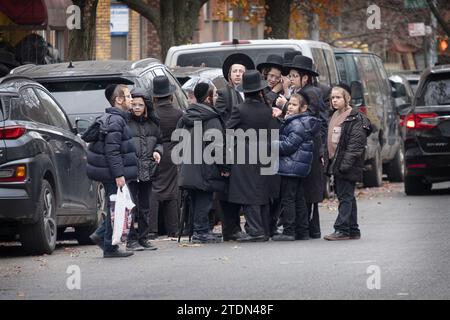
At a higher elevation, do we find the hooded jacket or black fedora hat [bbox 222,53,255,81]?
black fedora hat [bbox 222,53,255,81]

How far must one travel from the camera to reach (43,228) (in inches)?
568

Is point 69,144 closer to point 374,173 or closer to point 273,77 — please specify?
point 273,77

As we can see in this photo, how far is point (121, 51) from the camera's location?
158 feet

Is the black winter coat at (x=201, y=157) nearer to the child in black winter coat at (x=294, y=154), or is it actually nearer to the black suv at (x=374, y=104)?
the child in black winter coat at (x=294, y=154)

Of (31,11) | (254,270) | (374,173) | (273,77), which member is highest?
(31,11)

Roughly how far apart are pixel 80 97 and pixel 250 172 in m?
2.45

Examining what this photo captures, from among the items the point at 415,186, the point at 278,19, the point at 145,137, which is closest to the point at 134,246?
the point at 145,137

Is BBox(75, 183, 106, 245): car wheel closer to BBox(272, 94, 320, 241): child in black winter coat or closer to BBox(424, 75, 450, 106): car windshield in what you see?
BBox(272, 94, 320, 241): child in black winter coat

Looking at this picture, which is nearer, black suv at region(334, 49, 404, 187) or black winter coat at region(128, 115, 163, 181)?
black winter coat at region(128, 115, 163, 181)

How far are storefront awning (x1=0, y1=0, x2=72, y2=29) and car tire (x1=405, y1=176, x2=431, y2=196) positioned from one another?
619cm

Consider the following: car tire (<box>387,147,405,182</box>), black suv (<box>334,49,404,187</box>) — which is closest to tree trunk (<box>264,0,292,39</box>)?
car tire (<box>387,147,405,182</box>)

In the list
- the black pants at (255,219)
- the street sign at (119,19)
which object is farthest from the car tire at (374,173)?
the street sign at (119,19)

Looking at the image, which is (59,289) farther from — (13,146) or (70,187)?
(70,187)

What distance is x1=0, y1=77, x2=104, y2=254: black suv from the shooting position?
14.1 m
